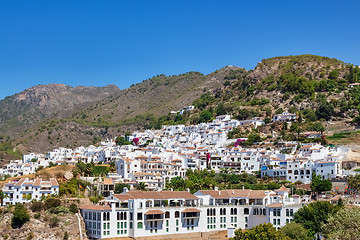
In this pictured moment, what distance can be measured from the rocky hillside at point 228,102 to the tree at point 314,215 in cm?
4832

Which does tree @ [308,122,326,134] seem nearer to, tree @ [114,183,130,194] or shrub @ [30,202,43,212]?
tree @ [114,183,130,194]

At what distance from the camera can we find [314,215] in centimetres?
4994

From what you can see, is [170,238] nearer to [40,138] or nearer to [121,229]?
[121,229]

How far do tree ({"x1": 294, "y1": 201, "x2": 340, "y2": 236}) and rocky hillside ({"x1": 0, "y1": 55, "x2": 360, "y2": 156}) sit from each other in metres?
48.3

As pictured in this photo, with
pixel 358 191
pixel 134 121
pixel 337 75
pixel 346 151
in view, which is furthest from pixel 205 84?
pixel 358 191

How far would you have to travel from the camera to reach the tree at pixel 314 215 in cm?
4916

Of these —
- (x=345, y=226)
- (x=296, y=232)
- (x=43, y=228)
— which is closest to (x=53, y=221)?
(x=43, y=228)

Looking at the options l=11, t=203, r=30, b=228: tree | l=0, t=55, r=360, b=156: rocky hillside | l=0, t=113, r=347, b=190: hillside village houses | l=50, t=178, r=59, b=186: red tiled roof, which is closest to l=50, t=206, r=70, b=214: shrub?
l=11, t=203, r=30, b=228: tree

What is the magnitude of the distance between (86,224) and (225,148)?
38046 mm

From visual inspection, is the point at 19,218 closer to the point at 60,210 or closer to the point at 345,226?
the point at 60,210

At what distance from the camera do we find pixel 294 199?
57.3 metres

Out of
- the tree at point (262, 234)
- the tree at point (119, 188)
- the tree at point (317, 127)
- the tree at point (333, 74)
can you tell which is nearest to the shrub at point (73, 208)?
the tree at point (119, 188)

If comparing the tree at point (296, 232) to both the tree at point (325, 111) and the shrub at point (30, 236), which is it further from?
the tree at point (325, 111)

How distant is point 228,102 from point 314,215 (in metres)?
76.4
